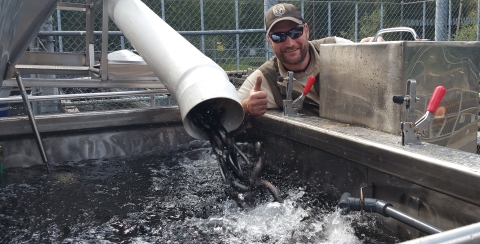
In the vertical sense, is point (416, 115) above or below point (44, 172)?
above

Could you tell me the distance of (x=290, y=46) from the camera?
304cm

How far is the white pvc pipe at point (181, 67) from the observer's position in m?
2.03

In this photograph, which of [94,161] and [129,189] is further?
[94,161]

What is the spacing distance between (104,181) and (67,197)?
0.28 meters

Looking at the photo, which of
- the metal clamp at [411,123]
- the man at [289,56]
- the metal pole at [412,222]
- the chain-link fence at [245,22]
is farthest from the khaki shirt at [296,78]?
the chain-link fence at [245,22]

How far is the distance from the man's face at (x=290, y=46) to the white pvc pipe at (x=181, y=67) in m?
0.89

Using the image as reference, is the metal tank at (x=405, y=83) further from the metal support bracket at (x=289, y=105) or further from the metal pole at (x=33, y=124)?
the metal pole at (x=33, y=124)

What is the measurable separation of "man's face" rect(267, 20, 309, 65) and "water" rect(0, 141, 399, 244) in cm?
80

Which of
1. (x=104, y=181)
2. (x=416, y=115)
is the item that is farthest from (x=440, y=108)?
(x=104, y=181)

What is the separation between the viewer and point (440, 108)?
7.00 ft

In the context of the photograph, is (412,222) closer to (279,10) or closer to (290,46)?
(290,46)

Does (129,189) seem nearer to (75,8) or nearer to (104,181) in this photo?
(104,181)

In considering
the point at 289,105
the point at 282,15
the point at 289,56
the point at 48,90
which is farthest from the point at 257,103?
the point at 48,90

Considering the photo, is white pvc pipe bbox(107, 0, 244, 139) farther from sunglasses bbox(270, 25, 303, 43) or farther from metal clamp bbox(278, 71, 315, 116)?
sunglasses bbox(270, 25, 303, 43)
